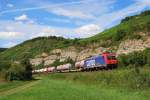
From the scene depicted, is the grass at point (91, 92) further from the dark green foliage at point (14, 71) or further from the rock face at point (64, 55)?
the rock face at point (64, 55)

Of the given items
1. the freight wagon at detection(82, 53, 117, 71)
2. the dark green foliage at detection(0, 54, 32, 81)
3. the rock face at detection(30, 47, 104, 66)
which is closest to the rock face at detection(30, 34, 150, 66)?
the rock face at detection(30, 47, 104, 66)

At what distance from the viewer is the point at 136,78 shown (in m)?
33.3

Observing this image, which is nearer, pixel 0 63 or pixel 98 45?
pixel 0 63

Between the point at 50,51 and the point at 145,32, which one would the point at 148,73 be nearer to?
the point at 145,32

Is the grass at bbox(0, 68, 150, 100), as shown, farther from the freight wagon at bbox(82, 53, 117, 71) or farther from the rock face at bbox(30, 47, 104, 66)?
the rock face at bbox(30, 47, 104, 66)

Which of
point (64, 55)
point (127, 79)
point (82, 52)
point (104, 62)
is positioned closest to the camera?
point (127, 79)

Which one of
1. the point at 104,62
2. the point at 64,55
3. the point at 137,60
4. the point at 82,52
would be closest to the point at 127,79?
the point at 137,60

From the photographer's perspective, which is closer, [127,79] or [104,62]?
[127,79]

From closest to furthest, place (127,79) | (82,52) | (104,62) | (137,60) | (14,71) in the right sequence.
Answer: (127,79)
(137,60)
(104,62)
(14,71)
(82,52)

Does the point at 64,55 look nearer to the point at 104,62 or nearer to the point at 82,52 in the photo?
the point at 82,52

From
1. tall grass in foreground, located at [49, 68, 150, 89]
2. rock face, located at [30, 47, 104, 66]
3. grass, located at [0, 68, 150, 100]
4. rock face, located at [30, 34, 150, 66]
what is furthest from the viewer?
rock face, located at [30, 47, 104, 66]

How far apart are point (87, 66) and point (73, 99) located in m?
52.0

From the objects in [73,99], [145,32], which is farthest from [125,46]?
[73,99]

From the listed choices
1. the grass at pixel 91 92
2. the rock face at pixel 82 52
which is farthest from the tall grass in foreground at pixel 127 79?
the rock face at pixel 82 52
